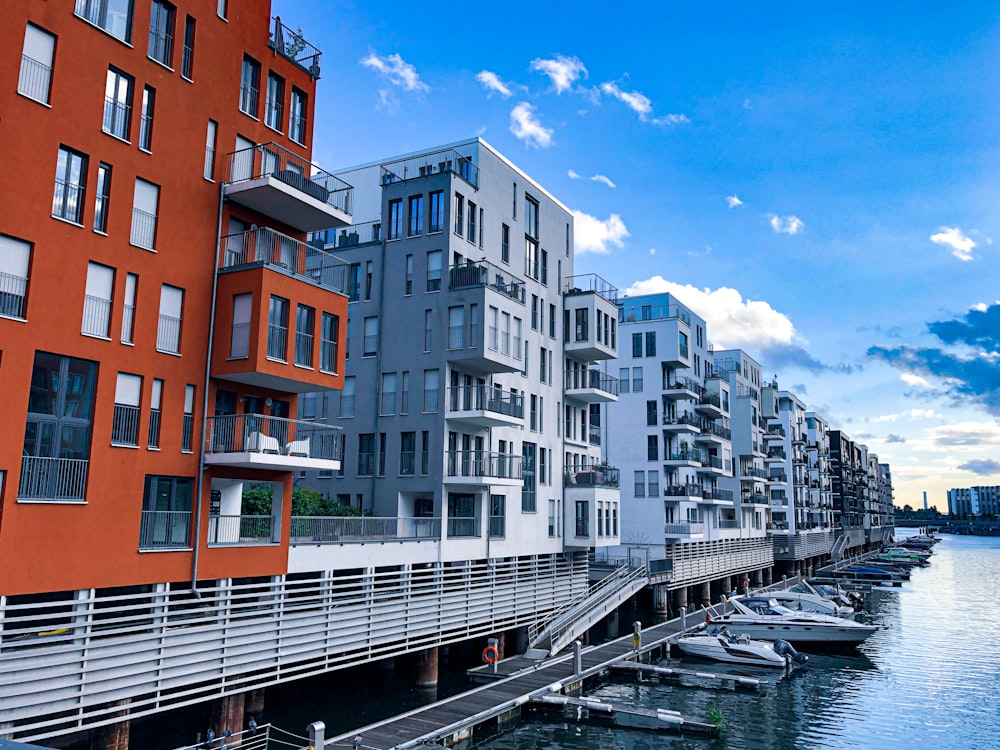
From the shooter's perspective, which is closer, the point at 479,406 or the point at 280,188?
the point at 280,188

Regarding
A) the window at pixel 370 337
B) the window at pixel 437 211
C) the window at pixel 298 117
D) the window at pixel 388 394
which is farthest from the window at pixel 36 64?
the window at pixel 388 394

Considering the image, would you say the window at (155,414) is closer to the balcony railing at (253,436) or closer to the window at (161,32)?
the balcony railing at (253,436)

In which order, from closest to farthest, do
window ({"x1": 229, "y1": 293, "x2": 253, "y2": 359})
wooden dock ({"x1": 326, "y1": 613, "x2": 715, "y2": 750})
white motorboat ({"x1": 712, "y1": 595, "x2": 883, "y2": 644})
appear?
window ({"x1": 229, "y1": 293, "x2": 253, "y2": 359}), wooden dock ({"x1": 326, "y1": 613, "x2": 715, "y2": 750}), white motorboat ({"x1": 712, "y1": 595, "x2": 883, "y2": 644})

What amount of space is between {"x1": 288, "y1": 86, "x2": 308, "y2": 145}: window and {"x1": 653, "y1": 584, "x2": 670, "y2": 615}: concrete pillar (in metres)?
42.5

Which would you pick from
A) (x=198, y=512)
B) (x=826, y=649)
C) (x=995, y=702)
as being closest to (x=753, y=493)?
(x=826, y=649)

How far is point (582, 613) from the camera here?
138 ft

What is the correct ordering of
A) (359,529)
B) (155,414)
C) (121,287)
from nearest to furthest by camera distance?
(121,287) < (155,414) < (359,529)

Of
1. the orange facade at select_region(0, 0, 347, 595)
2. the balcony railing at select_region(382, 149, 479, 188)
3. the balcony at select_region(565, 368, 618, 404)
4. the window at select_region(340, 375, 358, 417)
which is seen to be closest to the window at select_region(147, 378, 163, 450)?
the orange facade at select_region(0, 0, 347, 595)

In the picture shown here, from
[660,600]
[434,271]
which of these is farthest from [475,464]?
[660,600]

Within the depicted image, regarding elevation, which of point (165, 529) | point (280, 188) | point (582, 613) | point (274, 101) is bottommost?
point (582, 613)

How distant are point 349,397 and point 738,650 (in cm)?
2454

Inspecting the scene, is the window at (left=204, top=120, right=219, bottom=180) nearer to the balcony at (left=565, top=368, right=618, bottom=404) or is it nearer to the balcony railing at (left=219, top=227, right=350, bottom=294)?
the balcony railing at (left=219, top=227, right=350, bottom=294)

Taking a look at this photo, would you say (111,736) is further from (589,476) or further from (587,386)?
(587,386)

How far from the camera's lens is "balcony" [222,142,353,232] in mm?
25422
